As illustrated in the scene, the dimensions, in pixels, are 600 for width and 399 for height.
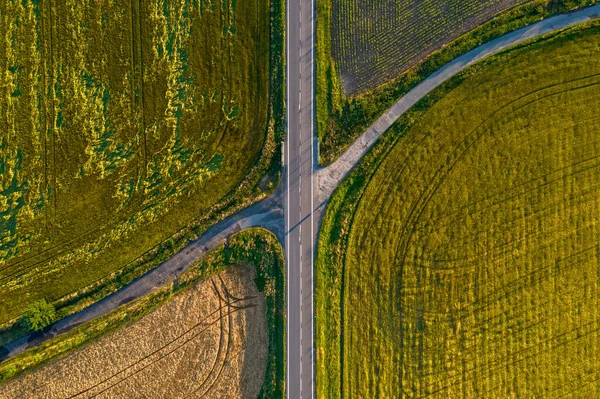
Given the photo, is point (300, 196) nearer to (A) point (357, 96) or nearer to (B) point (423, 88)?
(A) point (357, 96)

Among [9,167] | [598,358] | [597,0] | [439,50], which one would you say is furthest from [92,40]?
[598,358]

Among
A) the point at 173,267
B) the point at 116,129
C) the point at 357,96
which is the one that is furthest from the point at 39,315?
the point at 357,96

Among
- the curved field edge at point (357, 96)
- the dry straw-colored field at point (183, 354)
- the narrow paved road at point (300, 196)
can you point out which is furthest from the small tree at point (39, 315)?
the curved field edge at point (357, 96)

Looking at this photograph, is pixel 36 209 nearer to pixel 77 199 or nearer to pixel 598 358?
pixel 77 199

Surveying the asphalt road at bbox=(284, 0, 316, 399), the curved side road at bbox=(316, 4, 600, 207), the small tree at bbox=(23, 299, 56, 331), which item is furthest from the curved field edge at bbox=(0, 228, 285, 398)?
the curved side road at bbox=(316, 4, 600, 207)

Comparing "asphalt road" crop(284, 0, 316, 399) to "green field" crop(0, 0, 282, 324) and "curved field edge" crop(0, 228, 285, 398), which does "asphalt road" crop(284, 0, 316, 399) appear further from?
"green field" crop(0, 0, 282, 324)

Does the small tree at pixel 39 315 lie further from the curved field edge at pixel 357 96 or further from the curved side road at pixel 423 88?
the curved field edge at pixel 357 96
